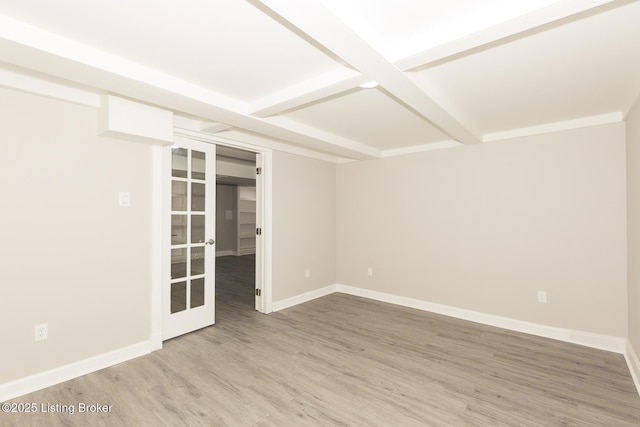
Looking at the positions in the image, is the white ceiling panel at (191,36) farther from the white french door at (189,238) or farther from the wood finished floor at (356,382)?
the wood finished floor at (356,382)

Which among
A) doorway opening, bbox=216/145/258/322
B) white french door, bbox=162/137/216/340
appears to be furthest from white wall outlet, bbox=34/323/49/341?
doorway opening, bbox=216/145/258/322

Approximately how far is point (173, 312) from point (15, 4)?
2.73 m

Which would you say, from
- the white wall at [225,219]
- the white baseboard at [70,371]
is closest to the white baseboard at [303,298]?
the white baseboard at [70,371]

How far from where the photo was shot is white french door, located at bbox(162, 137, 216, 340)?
3.21m

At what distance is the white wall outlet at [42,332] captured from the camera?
2.32 metres

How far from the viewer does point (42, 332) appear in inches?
92.0

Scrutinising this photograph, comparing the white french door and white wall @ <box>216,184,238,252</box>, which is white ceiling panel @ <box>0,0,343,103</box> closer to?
the white french door

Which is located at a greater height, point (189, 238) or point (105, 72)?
point (105, 72)

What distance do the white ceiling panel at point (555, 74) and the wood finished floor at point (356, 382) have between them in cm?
233

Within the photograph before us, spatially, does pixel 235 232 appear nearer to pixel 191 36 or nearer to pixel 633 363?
pixel 191 36

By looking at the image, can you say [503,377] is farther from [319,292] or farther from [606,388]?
[319,292]

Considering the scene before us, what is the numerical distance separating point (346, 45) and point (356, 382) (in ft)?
7.90

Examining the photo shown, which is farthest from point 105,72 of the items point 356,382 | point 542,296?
point 542,296

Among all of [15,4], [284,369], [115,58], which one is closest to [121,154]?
[115,58]
